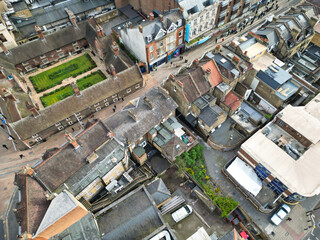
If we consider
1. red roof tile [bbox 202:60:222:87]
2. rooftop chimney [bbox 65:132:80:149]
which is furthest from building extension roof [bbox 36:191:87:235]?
red roof tile [bbox 202:60:222:87]

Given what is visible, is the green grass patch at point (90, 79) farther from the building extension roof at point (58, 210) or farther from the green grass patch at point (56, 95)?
the building extension roof at point (58, 210)

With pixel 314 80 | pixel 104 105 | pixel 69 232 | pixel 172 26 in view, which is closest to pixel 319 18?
pixel 314 80

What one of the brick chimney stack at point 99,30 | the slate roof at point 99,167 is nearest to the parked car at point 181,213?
→ the slate roof at point 99,167

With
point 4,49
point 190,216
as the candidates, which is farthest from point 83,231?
point 4,49

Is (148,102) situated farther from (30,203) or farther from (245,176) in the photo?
(30,203)

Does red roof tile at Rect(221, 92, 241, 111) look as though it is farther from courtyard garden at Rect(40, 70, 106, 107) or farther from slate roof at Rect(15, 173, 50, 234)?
slate roof at Rect(15, 173, 50, 234)
